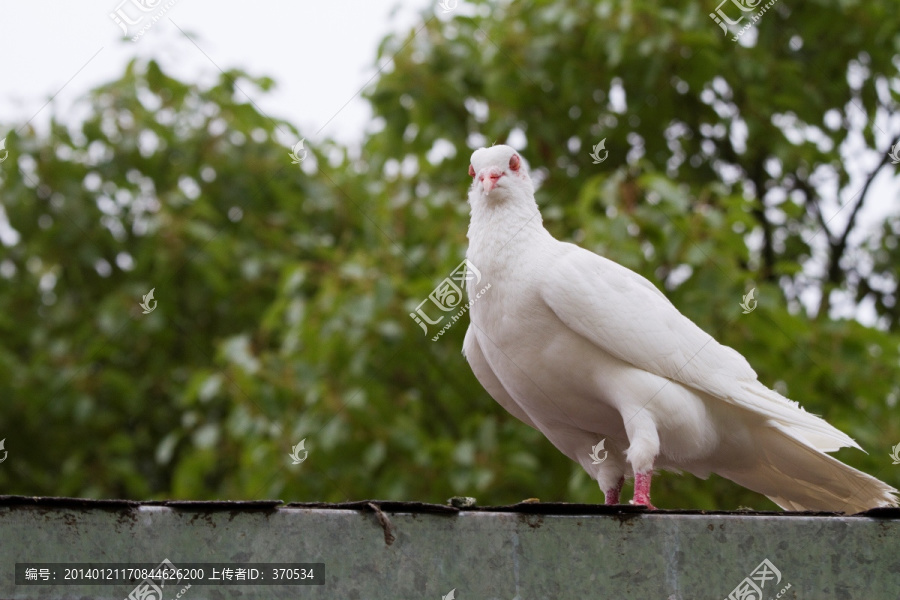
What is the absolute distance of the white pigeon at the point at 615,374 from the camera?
15.5 ft

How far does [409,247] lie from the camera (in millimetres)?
9047

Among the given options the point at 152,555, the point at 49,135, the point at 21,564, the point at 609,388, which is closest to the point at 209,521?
the point at 152,555

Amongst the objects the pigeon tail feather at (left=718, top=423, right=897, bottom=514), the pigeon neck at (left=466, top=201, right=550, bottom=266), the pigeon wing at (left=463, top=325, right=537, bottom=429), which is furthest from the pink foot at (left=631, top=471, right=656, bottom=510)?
the pigeon neck at (left=466, top=201, right=550, bottom=266)

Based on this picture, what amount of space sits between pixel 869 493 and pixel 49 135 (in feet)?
30.7

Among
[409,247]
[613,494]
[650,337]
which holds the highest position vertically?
[409,247]

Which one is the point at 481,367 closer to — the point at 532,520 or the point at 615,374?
the point at 615,374

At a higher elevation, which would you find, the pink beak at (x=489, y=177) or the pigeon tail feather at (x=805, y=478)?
the pink beak at (x=489, y=177)

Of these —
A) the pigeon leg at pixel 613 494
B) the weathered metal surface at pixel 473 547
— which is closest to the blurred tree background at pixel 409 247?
the pigeon leg at pixel 613 494

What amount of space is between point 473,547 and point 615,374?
173 cm

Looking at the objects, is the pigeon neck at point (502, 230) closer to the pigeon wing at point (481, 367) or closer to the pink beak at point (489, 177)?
the pink beak at point (489, 177)

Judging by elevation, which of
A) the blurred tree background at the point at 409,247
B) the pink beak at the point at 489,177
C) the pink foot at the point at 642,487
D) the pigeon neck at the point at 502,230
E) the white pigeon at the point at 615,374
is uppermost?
the blurred tree background at the point at 409,247

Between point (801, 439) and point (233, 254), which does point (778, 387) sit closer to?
point (801, 439)

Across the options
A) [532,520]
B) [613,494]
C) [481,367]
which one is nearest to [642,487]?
[613,494]

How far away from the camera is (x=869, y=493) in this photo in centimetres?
479
